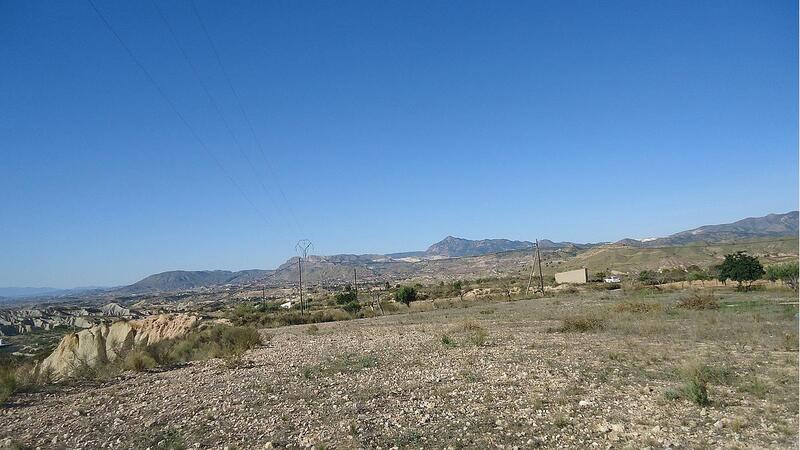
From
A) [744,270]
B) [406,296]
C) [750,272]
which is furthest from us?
[406,296]

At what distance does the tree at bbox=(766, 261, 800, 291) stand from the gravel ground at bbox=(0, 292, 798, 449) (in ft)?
124

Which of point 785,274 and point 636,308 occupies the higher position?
point 785,274

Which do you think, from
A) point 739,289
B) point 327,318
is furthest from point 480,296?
point 739,289

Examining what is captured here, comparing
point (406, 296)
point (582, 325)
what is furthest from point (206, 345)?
point (406, 296)

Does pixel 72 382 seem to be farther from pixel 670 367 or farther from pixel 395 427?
pixel 670 367

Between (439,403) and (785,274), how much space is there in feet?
171

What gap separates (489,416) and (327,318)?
46.4m

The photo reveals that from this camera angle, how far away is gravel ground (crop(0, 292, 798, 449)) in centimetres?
954

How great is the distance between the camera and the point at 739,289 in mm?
49500

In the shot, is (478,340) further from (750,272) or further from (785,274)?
(785,274)

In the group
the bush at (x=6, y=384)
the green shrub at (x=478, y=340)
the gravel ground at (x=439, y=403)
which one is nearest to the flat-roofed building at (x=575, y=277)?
the green shrub at (x=478, y=340)

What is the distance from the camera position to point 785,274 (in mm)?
50531

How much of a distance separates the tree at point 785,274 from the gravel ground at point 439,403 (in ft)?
124

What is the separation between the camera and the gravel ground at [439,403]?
376 inches
